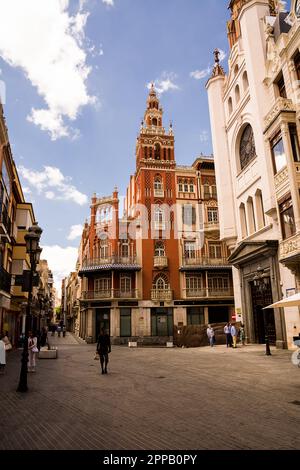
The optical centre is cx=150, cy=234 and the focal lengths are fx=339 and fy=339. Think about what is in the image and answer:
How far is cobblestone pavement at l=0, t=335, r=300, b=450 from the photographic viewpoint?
497cm

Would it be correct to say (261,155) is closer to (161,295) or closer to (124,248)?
(161,295)

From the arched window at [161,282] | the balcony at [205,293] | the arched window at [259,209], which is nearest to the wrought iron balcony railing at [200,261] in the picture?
the arched window at [161,282]

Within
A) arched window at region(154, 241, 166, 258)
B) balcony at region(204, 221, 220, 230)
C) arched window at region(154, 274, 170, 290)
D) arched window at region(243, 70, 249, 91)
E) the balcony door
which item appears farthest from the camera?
balcony at region(204, 221, 220, 230)

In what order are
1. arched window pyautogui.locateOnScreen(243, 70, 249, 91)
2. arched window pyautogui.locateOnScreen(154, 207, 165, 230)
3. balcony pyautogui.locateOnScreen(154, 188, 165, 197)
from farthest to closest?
balcony pyautogui.locateOnScreen(154, 188, 165, 197) < arched window pyautogui.locateOnScreen(154, 207, 165, 230) < arched window pyautogui.locateOnScreen(243, 70, 249, 91)

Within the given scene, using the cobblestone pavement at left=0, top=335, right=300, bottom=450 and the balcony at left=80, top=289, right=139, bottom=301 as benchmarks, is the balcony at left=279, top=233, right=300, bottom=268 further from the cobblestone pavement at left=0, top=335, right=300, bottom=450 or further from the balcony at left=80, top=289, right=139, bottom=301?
the balcony at left=80, top=289, right=139, bottom=301

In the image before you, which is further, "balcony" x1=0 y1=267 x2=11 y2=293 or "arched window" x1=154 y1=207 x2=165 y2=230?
"arched window" x1=154 y1=207 x2=165 y2=230

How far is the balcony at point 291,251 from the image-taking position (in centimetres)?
1633

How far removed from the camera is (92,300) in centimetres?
3700

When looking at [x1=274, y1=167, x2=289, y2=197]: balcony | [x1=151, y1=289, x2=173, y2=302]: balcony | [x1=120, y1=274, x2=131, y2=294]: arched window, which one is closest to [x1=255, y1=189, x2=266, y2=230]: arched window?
[x1=274, y1=167, x2=289, y2=197]: balcony

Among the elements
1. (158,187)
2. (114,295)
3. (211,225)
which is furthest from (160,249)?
(158,187)

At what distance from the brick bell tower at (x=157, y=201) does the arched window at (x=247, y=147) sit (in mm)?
14112

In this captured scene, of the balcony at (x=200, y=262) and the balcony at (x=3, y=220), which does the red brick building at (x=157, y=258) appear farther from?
the balcony at (x=3, y=220)

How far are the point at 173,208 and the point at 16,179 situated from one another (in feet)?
63.7

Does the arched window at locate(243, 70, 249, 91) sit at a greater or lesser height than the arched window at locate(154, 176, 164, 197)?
greater
